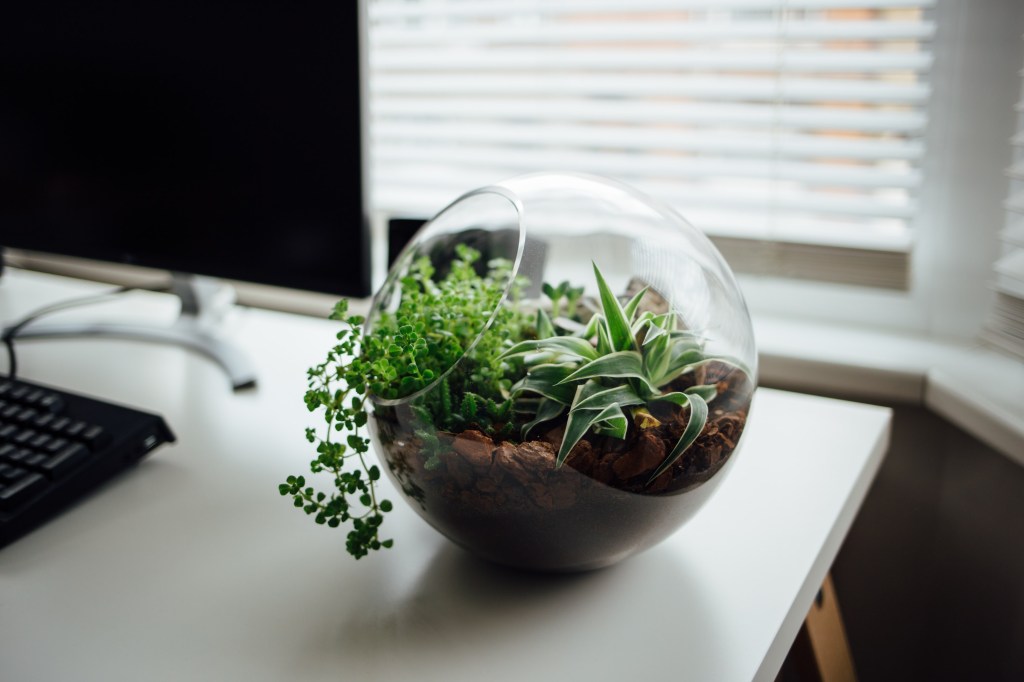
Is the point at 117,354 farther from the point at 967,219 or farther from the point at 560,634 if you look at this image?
the point at 967,219

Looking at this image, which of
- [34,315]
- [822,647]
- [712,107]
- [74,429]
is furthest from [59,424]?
[712,107]

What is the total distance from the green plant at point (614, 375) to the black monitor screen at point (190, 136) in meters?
0.36

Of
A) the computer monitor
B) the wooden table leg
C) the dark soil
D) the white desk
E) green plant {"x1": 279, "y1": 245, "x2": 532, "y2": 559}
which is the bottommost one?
the wooden table leg

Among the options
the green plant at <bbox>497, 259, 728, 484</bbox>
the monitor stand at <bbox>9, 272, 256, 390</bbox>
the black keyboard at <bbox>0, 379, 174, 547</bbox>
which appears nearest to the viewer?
the green plant at <bbox>497, 259, 728, 484</bbox>

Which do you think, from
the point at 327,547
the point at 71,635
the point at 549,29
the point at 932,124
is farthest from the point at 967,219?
the point at 71,635

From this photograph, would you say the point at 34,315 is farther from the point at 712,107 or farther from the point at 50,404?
the point at 712,107

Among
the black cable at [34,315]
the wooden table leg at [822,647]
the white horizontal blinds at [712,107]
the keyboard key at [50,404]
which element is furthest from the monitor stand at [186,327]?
the wooden table leg at [822,647]

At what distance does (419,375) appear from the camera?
1.63 ft

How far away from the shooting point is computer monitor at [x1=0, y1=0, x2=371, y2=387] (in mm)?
792

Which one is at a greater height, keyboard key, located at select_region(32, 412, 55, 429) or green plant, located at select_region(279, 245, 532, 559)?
green plant, located at select_region(279, 245, 532, 559)

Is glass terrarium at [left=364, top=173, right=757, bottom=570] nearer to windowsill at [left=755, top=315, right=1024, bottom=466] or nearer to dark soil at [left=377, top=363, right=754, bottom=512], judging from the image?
dark soil at [left=377, top=363, right=754, bottom=512]

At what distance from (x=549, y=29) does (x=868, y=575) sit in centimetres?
87

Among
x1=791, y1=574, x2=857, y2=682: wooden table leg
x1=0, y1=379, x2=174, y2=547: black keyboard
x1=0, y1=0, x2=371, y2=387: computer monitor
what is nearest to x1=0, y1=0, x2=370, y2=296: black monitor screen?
x1=0, y1=0, x2=371, y2=387: computer monitor

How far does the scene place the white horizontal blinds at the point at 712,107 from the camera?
3.44ft
